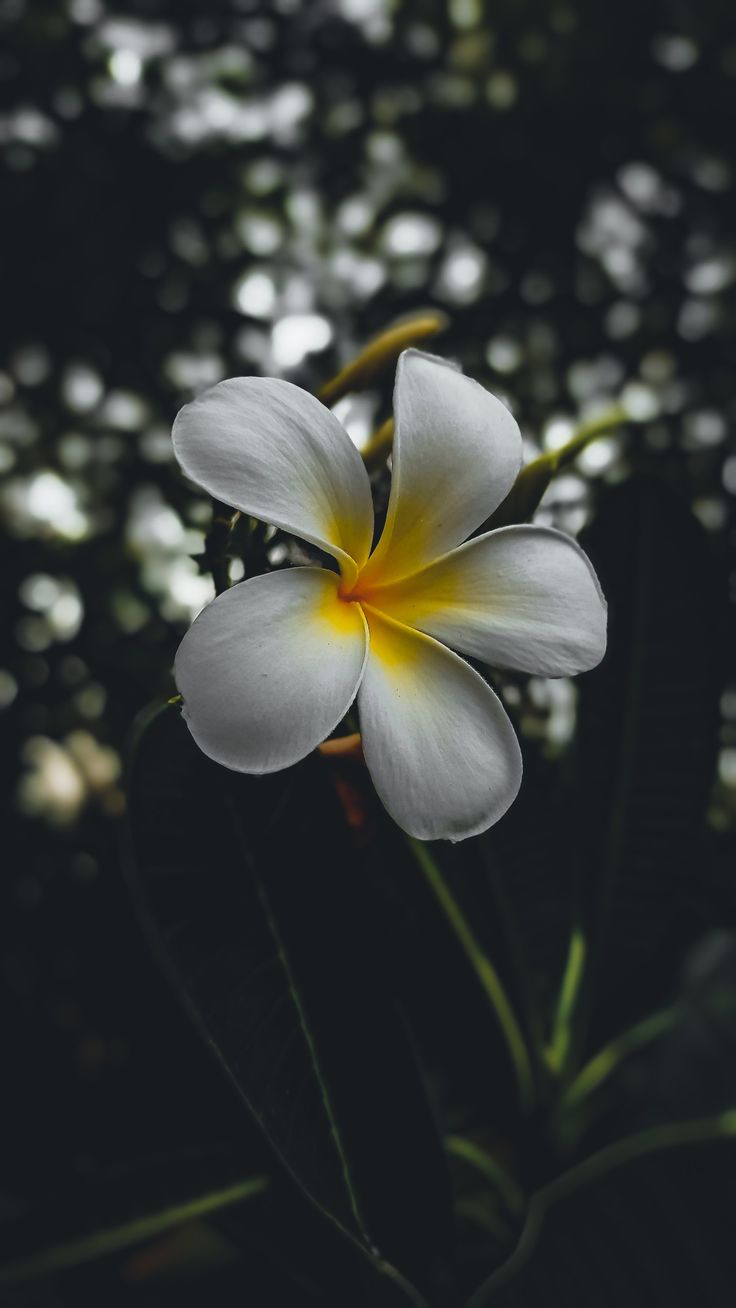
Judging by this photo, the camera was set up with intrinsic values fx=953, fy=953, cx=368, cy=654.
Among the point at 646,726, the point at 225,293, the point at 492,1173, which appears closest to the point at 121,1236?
the point at 492,1173

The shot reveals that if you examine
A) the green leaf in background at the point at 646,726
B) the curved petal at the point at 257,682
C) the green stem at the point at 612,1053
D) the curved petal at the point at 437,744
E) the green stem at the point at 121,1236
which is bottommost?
the green stem at the point at 612,1053

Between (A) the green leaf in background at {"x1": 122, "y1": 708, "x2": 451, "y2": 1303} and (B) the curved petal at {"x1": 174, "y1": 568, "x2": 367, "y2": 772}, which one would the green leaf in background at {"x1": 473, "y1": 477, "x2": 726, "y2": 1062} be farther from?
(B) the curved petal at {"x1": 174, "y1": 568, "x2": 367, "y2": 772}

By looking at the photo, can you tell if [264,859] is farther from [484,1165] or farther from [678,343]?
[678,343]

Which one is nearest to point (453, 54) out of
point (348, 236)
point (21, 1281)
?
point (348, 236)

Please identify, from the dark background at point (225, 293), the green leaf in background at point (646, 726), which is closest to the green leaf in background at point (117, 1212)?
the dark background at point (225, 293)

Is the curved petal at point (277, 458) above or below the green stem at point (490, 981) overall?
above

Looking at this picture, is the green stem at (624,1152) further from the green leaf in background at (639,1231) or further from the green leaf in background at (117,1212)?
the green leaf in background at (117,1212)

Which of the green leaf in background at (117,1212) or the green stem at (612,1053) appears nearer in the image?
the green leaf in background at (117,1212)

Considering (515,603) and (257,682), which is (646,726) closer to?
(515,603)
